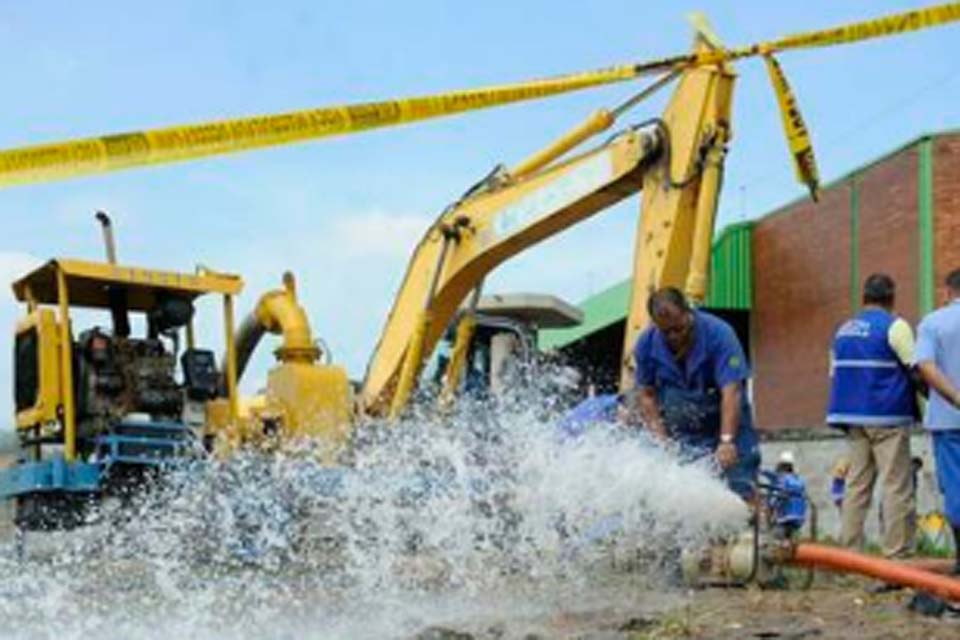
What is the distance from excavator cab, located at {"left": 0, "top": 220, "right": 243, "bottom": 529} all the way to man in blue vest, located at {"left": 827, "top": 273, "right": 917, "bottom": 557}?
Answer: 14.8ft

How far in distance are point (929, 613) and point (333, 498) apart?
3.78 metres

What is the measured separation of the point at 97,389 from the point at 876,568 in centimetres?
595

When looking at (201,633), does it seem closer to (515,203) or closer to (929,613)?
(929,613)

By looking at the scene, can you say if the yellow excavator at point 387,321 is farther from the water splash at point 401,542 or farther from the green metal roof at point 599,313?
the green metal roof at point 599,313

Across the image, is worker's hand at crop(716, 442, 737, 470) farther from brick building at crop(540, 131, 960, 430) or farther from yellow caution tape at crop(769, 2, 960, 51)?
brick building at crop(540, 131, 960, 430)

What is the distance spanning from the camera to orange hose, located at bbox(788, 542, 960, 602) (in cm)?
614

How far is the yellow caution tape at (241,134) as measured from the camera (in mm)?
6469

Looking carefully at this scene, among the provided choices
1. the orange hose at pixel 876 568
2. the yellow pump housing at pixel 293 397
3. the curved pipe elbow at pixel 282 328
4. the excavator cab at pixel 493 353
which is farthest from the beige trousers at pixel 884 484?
the curved pipe elbow at pixel 282 328

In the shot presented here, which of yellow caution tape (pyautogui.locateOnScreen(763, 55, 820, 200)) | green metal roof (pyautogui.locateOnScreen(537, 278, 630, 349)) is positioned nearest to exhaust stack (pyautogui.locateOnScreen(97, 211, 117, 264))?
yellow caution tape (pyautogui.locateOnScreen(763, 55, 820, 200))

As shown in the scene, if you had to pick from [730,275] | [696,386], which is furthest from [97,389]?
[730,275]

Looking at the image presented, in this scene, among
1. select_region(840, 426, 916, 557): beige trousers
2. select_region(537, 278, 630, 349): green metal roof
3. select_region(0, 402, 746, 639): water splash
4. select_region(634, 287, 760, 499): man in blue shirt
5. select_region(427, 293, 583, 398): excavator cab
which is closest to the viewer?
select_region(0, 402, 746, 639): water splash

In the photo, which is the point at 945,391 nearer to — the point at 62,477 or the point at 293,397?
the point at 293,397

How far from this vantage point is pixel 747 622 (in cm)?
617

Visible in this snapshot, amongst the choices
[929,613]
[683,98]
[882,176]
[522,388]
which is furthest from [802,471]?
[929,613]
